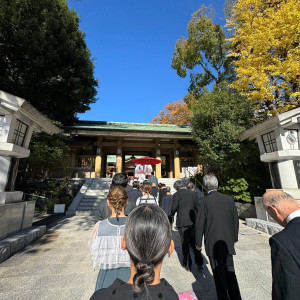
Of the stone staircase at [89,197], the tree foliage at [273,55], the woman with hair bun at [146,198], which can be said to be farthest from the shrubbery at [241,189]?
the stone staircase at [89,197]

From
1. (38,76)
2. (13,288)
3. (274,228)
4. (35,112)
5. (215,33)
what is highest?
(215,33)

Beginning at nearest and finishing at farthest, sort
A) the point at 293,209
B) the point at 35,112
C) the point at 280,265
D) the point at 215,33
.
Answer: the point at 280,265, the point at 293,209, the point at 35,112, the point at 215,33

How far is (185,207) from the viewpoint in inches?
142

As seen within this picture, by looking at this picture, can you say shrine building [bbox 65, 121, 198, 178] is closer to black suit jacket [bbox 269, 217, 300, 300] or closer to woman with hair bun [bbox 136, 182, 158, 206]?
woman with hair bun [bbox 136, 182, 158, 206]

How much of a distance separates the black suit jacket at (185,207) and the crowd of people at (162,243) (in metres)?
0.02

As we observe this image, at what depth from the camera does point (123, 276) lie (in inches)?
65.1

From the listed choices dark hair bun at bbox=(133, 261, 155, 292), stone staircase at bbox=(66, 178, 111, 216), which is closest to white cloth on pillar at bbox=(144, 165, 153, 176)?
stone staircase at bbox=(66, 178, 111, 216)

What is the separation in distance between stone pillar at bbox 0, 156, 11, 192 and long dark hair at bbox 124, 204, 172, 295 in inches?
191

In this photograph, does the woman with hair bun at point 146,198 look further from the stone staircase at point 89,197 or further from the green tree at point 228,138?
the stone staircase at point 89,197

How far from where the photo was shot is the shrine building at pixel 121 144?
13.7m

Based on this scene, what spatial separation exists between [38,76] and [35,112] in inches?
296

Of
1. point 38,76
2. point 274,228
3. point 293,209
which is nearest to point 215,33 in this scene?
point 38,76

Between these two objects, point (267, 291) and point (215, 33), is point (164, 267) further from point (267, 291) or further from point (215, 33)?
point (215, 33)

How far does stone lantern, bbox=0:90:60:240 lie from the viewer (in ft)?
13.7
